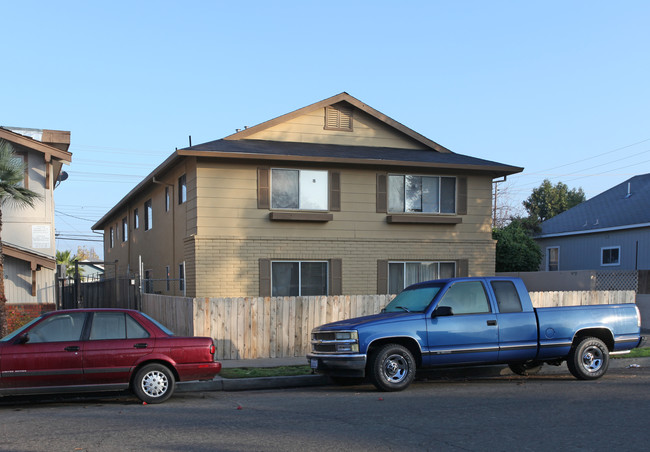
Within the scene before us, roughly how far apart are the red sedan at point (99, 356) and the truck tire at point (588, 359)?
6.06 m

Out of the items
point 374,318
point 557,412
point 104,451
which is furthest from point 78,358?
point 557,412

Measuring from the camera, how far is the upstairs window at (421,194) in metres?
20.2

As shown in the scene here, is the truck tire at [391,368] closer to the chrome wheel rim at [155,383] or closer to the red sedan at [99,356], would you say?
the red sedan at [99,356]

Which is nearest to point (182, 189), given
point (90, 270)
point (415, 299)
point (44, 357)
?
point (415, 299)

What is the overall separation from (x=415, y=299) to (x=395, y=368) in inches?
58.4

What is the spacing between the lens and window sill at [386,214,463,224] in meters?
19.9

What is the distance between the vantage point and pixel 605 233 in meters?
29.2

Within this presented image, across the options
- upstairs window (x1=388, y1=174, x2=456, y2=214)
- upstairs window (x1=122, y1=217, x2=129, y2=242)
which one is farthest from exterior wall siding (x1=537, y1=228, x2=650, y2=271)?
upstairs window (x1=122, y1=217, x2=129, y2=242)

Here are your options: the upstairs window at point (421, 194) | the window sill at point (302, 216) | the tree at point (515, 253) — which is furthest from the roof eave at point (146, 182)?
the tree at point (515, 253)

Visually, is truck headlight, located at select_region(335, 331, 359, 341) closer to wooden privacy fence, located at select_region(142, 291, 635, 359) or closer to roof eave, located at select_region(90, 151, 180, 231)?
wooden privacy fence, located at select_region(142, 291, 635, 359)

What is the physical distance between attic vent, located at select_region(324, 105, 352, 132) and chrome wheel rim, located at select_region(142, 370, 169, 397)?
1284cm

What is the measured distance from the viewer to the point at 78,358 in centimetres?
933

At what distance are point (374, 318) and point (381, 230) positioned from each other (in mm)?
9528

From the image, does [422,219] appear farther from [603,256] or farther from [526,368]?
[603,256]
